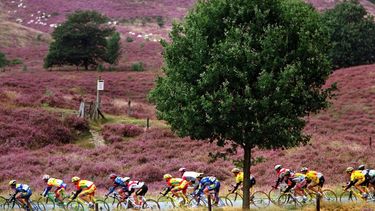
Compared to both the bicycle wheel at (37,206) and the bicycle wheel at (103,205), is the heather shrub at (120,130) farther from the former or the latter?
the bicycle wheel at (37,206)

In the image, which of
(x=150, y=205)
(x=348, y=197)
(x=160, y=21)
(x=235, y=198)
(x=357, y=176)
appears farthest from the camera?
(x=160, y=21)

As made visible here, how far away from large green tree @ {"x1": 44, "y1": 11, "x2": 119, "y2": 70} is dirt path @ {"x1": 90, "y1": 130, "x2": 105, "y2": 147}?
30.1 metres

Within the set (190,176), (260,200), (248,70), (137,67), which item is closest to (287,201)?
(260,200)

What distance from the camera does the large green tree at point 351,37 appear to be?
70931 millimetres

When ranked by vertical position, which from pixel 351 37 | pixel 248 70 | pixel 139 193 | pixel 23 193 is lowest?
pixel 139 193

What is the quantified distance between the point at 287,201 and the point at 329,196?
2.52m

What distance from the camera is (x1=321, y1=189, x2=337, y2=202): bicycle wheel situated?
22234mm

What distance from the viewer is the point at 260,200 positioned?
22.6 meters

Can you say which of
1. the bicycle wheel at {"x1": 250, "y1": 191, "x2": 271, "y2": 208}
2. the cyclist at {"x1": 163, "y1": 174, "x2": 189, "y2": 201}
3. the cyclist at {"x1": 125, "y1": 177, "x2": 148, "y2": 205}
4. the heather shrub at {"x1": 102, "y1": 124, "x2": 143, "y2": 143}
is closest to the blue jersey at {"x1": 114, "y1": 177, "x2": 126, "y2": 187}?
the cyclist at {"x1": 125, "y1": 177, "x2": 148, "y2": 205}

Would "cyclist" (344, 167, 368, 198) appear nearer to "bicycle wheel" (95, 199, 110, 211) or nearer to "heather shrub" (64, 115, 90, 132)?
"bicycle wheel" (95, 199, 110, 211)

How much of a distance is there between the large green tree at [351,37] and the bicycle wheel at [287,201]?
52.3 meters

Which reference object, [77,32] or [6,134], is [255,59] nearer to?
[6,134]

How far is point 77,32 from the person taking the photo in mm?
70000

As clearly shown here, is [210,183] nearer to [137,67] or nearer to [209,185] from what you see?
[209,185]
